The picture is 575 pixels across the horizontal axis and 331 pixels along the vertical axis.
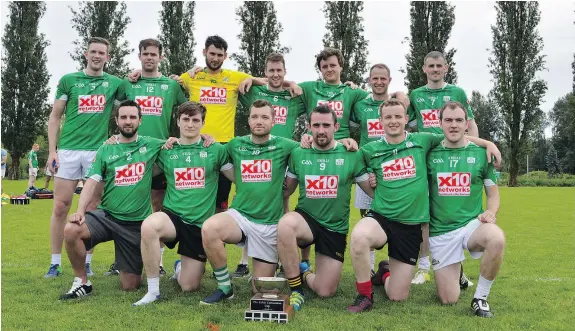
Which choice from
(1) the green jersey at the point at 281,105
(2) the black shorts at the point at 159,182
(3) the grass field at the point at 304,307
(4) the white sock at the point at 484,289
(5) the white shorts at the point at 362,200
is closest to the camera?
(3) the grass field at the point at 304,307

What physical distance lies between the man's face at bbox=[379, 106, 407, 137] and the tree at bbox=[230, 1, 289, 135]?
2565 centimetres

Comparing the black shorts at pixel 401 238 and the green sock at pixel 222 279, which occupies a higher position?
the black shorts at pixel 401 238

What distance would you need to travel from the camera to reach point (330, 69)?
5281 millimetres

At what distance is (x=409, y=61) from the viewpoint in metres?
29.0

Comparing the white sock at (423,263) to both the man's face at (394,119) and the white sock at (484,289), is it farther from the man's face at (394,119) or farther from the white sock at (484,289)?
the man's face at (394,119)

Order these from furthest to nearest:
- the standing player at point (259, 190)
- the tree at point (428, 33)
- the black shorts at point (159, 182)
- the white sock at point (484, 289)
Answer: the tree at point (428, 33), the black shorts at point (159, 182), the standing player at point (259, 190), the white sock at point (484, 289)

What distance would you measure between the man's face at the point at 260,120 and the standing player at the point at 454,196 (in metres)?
1.50

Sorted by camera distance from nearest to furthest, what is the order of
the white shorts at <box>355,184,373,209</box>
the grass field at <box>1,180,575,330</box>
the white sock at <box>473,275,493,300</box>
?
the grass field at <box>1,180,575,330</box> < the white sock at <box>473,275,493,300</box> < the white shorts at <box>355,184,373,209</box>

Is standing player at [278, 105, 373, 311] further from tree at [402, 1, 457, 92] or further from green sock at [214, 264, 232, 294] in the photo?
tree at [402, 1, 457, 92]

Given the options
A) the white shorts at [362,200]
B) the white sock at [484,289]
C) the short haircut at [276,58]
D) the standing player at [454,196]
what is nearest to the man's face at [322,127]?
the standing player at [454,196]

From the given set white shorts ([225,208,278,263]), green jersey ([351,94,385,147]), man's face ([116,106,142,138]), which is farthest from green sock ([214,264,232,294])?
green jersey ([351,94,385,147])

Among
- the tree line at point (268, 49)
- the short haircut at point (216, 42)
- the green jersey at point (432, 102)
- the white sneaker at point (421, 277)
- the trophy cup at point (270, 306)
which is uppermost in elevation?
the tree line at point (268, 49)

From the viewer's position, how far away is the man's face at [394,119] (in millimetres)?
4281

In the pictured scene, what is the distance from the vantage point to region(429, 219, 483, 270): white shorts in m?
Result: 4.20
